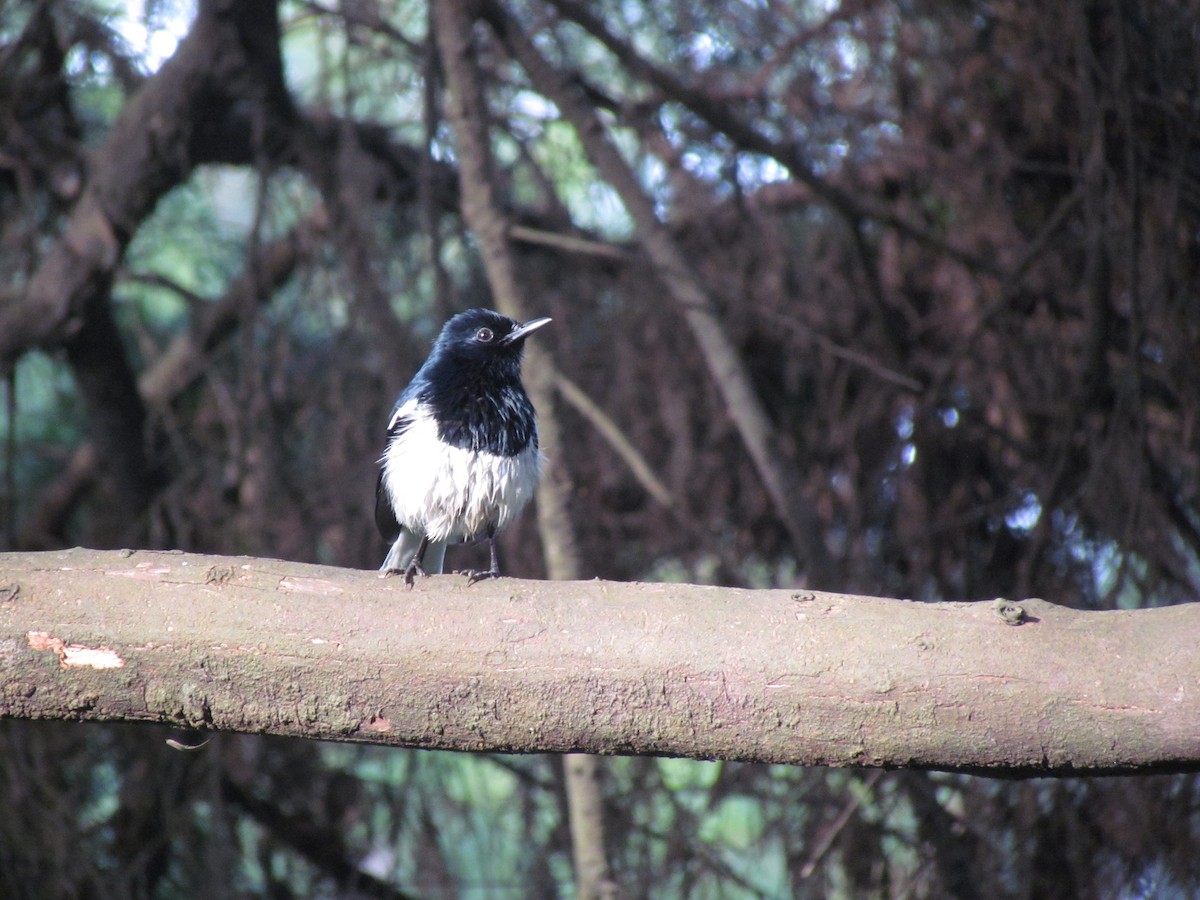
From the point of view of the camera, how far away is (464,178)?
4078 millimetres

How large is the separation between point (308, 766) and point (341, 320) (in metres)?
2.21

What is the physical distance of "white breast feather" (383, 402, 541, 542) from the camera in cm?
364

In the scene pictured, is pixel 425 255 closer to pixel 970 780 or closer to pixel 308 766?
pixel 308 766

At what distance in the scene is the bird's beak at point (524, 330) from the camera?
3.82 metres

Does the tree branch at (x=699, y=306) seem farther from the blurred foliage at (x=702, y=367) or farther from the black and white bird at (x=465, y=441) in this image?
the black and white bird at (x=465, y=441)

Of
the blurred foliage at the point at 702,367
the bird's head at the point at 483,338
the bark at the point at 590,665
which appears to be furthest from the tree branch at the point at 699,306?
the bark at the point at 590,665

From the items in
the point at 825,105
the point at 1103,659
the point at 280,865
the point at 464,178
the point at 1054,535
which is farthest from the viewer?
the point at 280,865

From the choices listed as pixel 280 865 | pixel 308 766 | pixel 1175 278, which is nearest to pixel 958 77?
pixel 1175 278

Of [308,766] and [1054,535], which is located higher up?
[1054,535]

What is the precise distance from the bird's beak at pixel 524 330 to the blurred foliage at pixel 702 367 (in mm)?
410

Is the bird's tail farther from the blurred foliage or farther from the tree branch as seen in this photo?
the tree branch

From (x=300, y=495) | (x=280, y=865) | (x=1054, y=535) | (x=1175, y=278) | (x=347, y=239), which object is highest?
(x=347, y=239)

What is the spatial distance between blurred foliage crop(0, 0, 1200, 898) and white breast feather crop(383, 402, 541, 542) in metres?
0.91

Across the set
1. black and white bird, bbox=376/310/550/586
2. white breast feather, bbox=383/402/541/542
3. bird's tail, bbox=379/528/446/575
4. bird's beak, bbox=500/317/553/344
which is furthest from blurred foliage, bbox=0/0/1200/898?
white breast feather, bbox=383/402/541/542
